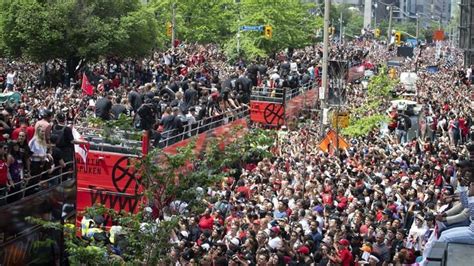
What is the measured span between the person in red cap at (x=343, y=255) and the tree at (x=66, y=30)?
37037 millimetres

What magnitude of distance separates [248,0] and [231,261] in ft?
176

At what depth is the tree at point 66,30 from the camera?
50.8m

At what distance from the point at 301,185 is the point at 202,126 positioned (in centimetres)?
437

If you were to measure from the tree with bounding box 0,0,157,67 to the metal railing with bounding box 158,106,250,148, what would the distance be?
78.2 feet

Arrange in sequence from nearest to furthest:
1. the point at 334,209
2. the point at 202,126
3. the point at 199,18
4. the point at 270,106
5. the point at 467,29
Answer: the point at 334,209 → the point at 202,126 → the point at 270,106 → the point at 467,29 → the point at 199,18

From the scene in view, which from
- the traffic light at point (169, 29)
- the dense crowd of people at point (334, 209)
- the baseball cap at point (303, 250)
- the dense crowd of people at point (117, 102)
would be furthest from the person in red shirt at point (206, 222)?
the traffic light at point (169, 29)

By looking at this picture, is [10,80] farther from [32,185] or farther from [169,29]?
[169,29]

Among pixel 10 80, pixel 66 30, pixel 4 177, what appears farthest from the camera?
pixel 66 30

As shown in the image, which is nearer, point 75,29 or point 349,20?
point 75,29

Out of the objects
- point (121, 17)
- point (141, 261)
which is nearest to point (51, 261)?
point (141, 261)

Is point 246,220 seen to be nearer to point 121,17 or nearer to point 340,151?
point 340,151

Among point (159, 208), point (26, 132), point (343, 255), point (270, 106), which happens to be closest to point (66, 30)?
point (270, 106)

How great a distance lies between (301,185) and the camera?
20297 millimetres

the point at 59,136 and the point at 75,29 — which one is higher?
the point at 75,29
